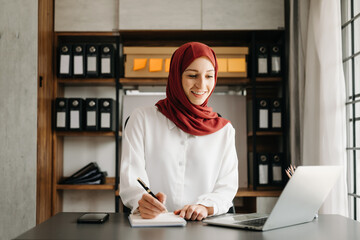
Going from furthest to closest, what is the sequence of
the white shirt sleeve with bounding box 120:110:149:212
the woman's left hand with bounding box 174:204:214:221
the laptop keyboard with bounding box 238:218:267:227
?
the white shirt sleeve with bounding box 120:110:149:212, the woman's left hand with bounding box 174:204:214:221, the laptop keyboard with bounding box 238:218:267:227

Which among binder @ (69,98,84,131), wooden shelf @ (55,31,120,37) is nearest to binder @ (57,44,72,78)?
wooden shelf @ (55,31,120,37)

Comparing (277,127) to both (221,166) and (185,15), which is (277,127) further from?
(221,166)

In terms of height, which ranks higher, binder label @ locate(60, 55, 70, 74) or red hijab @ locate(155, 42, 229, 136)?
binder label @ locate(60, 55, 70, 74)

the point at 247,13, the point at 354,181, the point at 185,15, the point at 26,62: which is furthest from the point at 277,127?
the point at 26,62

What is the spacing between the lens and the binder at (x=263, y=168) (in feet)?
10.2

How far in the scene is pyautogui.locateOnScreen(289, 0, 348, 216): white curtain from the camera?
7.71 feet

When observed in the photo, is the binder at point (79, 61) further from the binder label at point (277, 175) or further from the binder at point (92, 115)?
the binder label at point (277, 175)

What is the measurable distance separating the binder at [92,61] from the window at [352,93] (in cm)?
194

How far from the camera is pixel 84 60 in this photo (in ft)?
10.4

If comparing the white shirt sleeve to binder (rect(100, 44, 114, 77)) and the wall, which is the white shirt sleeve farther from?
binder (rect(100, 44, 114, 77))

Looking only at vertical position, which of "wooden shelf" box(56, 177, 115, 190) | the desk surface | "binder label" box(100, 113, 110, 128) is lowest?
"wooden shelf" box(56, 177, 115, 190)

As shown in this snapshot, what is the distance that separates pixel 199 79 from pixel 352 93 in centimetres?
144

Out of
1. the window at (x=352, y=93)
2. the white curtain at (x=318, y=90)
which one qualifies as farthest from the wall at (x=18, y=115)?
the window at (x=352, y=93)

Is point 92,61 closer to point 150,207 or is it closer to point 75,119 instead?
point 75,119
